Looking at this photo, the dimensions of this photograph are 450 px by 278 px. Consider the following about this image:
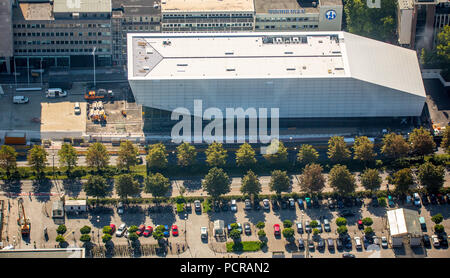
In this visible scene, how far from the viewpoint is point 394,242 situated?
198875 mm
